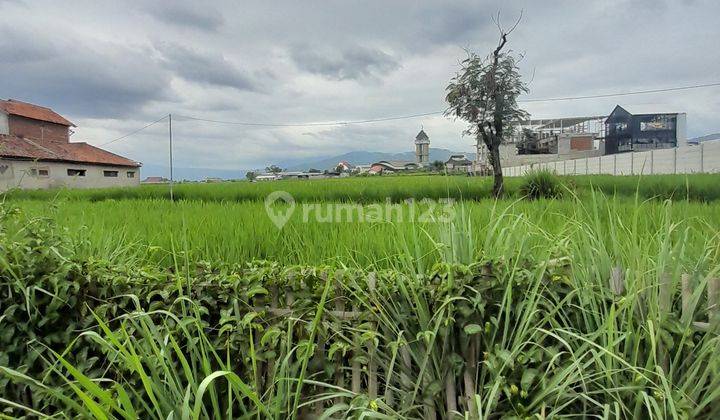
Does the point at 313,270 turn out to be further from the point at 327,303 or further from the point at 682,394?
the point at 682,394

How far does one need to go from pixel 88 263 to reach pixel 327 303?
49.7 inches

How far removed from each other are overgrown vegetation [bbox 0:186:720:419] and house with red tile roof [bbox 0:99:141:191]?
21.9 metres

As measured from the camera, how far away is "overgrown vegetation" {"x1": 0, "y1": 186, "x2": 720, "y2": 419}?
48.3 inches

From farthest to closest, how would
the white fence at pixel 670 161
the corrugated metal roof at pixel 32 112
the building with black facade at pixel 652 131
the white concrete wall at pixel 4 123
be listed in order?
the building with black facade at pixel 652 131 → the corrugated metal roof at pixel 32 112 → the white concrete wall at pixel 4 123 → the white fence at pixel 670 161

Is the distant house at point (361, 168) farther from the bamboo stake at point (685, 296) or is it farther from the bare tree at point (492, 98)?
the bamboo stake at point (685, 296)

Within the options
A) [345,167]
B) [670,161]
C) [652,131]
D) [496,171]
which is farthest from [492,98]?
[652,131]

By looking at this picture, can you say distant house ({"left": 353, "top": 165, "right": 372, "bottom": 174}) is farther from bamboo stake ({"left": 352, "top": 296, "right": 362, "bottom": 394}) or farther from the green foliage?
bamboo stake ({"left": 352, "top": 296, "right": 362, "bottom": 394})

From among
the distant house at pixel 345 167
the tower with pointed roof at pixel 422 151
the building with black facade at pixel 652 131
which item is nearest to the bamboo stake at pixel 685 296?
the tower with pointed roof at pixel 422 151

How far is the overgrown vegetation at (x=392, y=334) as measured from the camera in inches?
48.3

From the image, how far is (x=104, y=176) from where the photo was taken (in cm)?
2534

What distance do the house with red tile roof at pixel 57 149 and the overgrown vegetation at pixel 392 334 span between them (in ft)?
71.8

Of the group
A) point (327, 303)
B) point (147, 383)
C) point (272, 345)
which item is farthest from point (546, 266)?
point (147, 383)

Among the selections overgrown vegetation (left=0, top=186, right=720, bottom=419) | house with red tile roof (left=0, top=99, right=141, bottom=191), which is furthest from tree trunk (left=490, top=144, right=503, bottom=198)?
house with red tile roof (left=0, top=99, right=141, bottom=191)

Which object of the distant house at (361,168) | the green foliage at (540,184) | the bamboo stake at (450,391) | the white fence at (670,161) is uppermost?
the distant house at (361,168)
